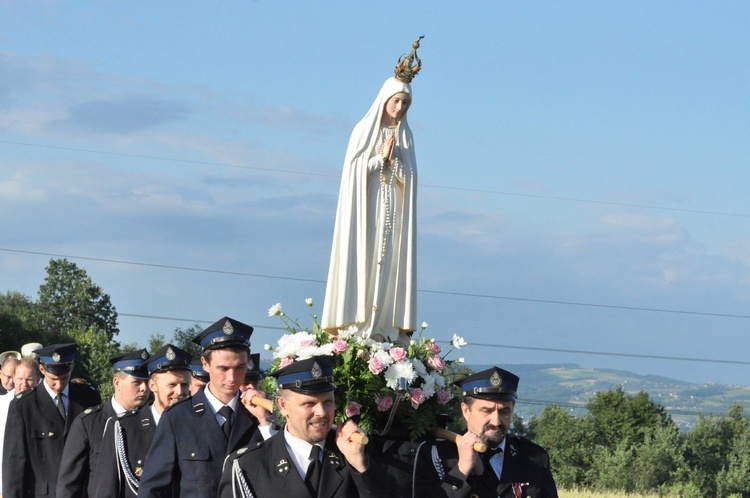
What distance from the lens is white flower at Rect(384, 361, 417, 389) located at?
709 cm

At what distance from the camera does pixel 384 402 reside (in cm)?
711

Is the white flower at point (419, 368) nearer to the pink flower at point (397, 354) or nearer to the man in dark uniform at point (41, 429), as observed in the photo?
the pink flower at point (397, 354)

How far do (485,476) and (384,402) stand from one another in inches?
33.0

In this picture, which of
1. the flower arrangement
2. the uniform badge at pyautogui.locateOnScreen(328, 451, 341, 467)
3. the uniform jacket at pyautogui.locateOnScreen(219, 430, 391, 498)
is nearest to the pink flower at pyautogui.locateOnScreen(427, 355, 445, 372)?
the flower arrangement

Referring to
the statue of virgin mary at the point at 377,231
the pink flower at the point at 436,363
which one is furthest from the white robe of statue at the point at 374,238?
the pink flower at the point at 436,363

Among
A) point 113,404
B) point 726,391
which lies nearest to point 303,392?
point 113,404

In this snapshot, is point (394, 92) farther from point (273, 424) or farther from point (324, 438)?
point (324, 438)

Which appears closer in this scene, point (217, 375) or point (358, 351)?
point (217, 375)

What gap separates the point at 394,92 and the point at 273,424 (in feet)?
12.7

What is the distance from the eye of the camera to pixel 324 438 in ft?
18.4

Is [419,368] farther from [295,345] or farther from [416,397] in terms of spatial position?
[295,345]

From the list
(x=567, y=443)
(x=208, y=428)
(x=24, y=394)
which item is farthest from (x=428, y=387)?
(x=567, y=443)

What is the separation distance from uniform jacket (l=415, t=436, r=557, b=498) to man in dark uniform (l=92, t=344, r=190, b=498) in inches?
74.2

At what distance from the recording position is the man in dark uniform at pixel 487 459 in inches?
252
